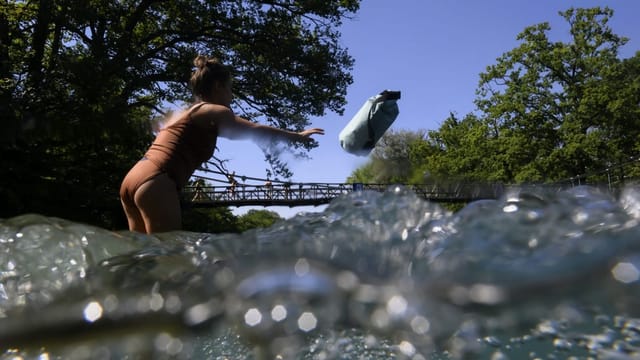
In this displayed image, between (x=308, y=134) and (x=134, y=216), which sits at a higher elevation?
(x=308, y=134)

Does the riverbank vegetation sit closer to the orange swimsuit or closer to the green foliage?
the green foliage

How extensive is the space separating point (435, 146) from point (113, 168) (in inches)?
885

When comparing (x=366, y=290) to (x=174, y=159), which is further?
(x=174, y=159)

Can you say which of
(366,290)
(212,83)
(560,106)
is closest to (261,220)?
(212,83)

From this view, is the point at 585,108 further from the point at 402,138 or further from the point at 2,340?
the point at 2,340

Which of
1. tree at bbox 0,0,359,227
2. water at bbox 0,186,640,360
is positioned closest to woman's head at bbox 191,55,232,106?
water at bbox 0,186,640,360

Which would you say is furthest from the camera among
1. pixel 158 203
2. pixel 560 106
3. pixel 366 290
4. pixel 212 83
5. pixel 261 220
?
pixel 560 106

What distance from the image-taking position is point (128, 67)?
1238cm

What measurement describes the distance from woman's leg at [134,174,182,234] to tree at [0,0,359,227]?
5923 mm

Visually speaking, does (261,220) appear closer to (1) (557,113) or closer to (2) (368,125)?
(2) (368,125)

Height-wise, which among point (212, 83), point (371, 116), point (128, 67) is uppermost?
point (128, 67)

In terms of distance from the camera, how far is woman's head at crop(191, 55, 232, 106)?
2754 millimetres

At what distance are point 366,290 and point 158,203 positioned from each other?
6.24 feet

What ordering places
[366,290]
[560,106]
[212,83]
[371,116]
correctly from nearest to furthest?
[366,290] < [212,83] < [371,116] < [560,106]
